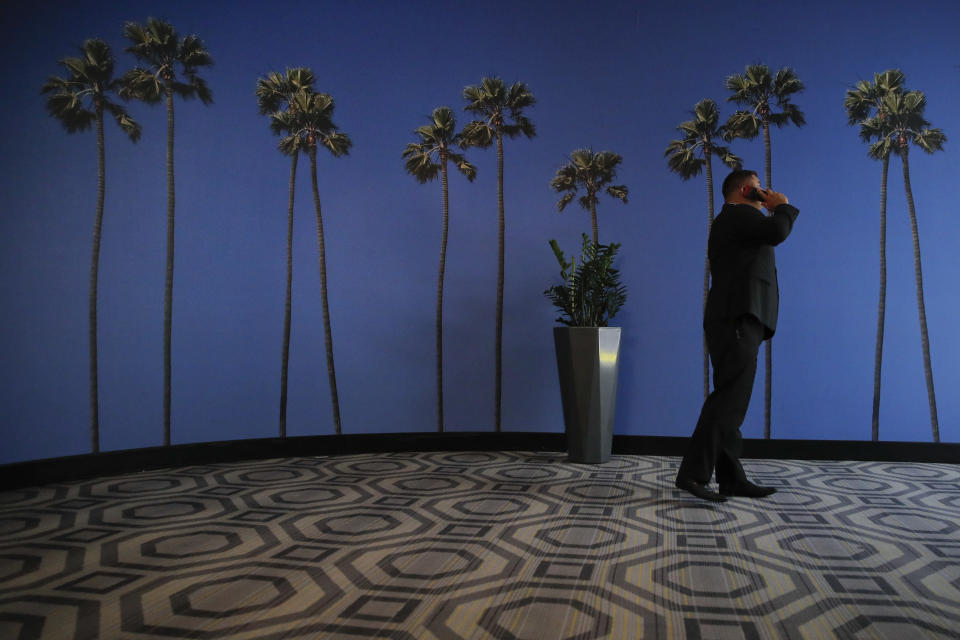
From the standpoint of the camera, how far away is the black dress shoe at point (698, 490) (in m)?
2.82

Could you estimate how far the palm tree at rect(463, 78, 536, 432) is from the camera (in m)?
4.73

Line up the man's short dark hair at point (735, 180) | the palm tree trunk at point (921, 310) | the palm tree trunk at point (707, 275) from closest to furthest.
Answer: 1. the man's short dark hair at point (735, 180)
2. the palm tree trunk at point (921, 310)
3. the palm tree trunk at point (707, 275)

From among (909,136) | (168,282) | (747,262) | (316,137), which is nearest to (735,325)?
(747,262)

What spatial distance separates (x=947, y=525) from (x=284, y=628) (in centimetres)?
266

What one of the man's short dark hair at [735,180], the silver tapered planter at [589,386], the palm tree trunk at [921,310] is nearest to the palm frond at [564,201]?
the silver tapered planter at [589,386]

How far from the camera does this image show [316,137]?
4.58 m

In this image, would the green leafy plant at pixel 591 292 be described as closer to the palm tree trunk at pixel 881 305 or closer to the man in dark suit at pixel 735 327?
the man in dark suit at pixel 735 327

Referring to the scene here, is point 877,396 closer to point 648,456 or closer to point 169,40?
point 648,456

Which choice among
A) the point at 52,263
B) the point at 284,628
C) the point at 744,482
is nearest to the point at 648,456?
the point at 744,482

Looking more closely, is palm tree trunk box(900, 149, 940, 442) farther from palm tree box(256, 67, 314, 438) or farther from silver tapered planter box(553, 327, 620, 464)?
palm tree box(256, 67, 314, 438)

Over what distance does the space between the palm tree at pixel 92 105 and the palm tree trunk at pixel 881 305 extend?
5.19m

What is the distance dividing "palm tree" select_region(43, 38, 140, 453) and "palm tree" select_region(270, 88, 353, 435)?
A: 1.09 metres

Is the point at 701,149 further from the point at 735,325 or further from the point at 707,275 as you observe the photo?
the point at 735,325

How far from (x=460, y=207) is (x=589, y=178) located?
3.43 feet
